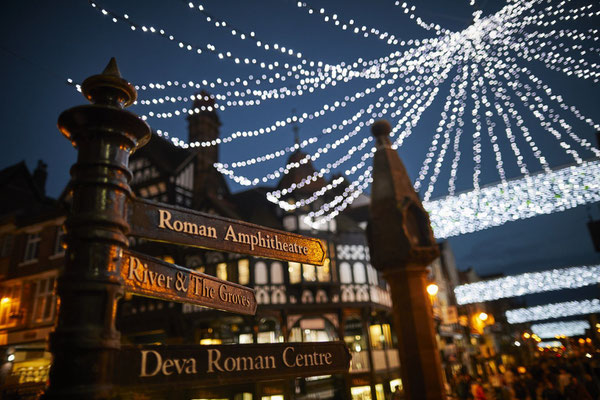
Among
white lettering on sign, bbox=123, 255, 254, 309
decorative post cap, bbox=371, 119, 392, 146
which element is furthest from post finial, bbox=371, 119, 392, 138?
white lettering on sign, bbox=123, 255, 254, 309

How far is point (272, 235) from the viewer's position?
10.7 feet

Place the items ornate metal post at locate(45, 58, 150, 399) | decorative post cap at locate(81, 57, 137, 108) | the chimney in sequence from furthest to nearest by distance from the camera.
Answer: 1. the chimney
2. decorative post cap at locate(81, 57, 137, 108)
3. ornate metal post at locate(45, 58, 150, 399)

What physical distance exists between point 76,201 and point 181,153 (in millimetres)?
21843

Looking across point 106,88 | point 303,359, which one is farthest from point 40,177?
point 303,359

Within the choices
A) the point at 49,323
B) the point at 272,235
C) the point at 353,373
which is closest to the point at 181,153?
the point at 49,323

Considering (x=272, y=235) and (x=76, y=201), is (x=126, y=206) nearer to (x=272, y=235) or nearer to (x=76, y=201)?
(x=76, y=201)

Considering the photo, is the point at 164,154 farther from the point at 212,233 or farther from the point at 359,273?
the point at 212,233

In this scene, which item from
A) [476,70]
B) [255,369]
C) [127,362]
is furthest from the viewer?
[476,70]

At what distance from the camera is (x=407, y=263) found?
19.1 feet

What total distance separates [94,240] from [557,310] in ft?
174

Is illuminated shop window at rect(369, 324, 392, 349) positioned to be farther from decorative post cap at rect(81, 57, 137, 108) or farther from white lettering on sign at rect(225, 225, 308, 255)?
decorative post cap at rect(81, 57, 137, 108)

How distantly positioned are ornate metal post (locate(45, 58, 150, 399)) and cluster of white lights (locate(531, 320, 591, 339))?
267ft

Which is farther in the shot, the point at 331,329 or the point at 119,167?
the point at 331,329

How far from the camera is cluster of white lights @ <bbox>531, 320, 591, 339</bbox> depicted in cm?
6584
